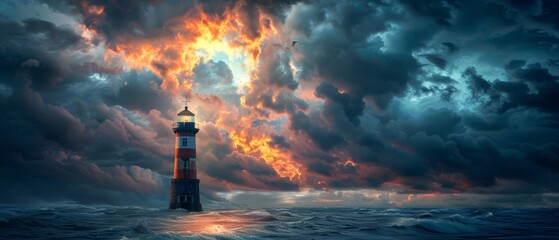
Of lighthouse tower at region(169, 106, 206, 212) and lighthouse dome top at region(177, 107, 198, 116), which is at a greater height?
lighthouse dome top at region(177, 107, 198, 116)

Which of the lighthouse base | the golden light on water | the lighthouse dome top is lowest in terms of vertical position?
the golden light on water

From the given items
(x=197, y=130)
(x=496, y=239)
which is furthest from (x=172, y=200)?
(x=496, y=239)

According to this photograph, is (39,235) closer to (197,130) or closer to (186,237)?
(186,237)

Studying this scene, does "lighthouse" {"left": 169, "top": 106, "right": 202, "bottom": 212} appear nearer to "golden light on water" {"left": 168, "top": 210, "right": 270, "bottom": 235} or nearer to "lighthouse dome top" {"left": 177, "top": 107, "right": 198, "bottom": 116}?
"lighthouse dome top" {"left": 177, "top": 107, "right": 198, "bottom": 116}

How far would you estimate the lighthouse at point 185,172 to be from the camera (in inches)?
2330

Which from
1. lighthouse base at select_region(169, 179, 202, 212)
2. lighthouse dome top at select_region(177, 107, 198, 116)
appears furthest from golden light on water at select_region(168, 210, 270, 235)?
lighthouse dome top at select_region(177, 107, 198, 116)

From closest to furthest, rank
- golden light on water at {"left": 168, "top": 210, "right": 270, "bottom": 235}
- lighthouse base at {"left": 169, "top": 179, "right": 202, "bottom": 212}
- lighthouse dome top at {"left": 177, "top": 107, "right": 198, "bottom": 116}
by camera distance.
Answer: golden light on water at {"left": 168, "top": 210, "right": 270, "bottom": 235}, lighthouse base at {"left": 169, "top": 179, "right": 202, "bottom": 212}, lighthouse dome top at {"left": 177, "top": 107, "right": 198, "bottom": 116}

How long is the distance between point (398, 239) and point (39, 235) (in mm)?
23470

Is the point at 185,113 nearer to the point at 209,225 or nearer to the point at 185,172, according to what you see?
the point at 185,172

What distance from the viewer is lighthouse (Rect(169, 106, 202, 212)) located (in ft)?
194

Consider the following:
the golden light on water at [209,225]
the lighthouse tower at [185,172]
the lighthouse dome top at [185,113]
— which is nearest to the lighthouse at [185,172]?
the lighthouse tower at [185,172]

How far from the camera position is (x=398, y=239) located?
30.4 metres

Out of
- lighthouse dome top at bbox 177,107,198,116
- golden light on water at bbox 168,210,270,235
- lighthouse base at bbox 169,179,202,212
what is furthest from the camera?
lighthouse dome top at bbox 177,107,198,116

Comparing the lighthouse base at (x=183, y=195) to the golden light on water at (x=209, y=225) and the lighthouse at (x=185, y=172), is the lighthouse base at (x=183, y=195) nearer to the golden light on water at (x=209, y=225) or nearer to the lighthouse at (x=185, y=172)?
the lighthouse at (x=185, y=172)
